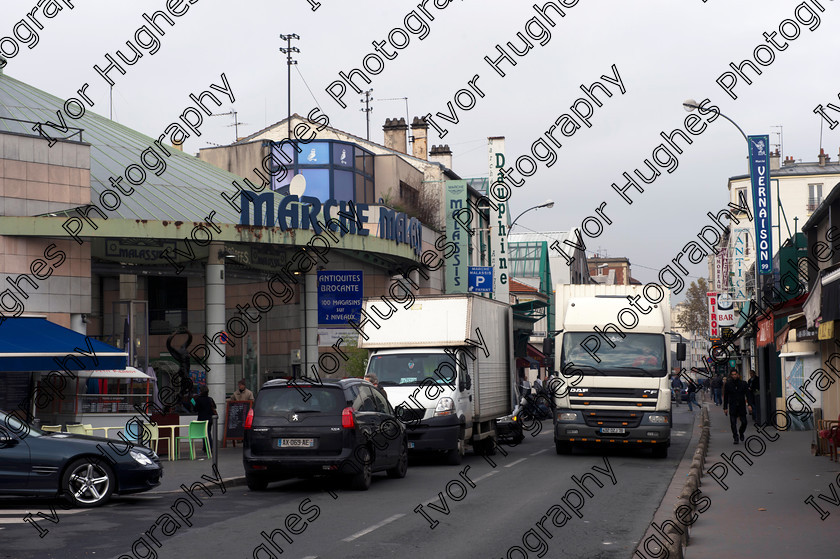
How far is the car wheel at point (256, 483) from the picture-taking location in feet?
49.7

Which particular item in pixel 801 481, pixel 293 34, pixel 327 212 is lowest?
pixel 801 481

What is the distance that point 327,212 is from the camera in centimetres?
2609

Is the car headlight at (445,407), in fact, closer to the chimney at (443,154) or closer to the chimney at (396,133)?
the chimney at (396,133)

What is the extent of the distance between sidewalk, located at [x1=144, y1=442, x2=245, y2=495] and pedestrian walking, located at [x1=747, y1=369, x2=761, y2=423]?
60.7ft

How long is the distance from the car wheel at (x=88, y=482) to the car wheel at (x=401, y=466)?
4968 mm

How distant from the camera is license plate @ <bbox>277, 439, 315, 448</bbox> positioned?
571 inches

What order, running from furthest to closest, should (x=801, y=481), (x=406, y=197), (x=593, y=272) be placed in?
1. (x=593, y=272)
2. (x=406, y=197)
3. (x=801, y=481)

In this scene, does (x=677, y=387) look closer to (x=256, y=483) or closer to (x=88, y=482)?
(x=256, y=483)

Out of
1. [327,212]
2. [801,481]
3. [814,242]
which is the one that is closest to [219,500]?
[801,481]

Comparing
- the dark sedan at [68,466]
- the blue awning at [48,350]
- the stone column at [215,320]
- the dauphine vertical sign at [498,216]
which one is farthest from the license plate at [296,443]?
the dauphine vertical sign at [498,216]

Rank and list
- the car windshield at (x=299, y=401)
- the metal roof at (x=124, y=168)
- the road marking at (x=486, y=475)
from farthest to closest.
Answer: the metal roof at (x=124, y=168) → the road marking at (x=486, y=475) → the car windshield at (x=299, y=401)

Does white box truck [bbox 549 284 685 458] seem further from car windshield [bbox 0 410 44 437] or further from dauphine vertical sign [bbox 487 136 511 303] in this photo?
dauphine vertical sign [bbox 487 136 511 303]

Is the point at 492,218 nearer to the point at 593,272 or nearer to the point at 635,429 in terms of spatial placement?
the point at 635,429

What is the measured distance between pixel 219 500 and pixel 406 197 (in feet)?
91.6
